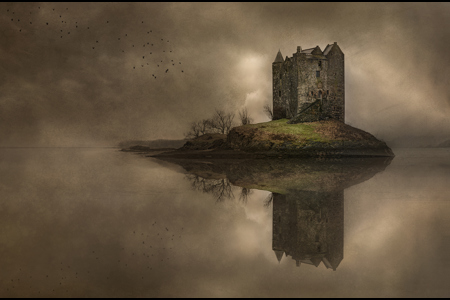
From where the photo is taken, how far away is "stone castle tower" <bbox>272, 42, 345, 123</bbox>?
137 feet

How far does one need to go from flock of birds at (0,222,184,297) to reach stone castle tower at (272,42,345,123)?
1480 inches

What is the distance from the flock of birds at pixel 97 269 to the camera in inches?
166

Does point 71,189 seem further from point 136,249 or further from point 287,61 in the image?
point 287,61

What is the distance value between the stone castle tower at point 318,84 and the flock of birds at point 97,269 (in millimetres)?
37584

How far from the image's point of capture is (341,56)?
43.1 m

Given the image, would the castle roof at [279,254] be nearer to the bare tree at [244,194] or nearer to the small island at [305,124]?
the bare tree at [244,194]

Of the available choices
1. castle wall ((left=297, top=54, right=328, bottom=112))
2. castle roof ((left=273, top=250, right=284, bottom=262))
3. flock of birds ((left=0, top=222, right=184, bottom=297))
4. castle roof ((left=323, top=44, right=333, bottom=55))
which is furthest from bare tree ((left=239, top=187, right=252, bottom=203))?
castle roof ((left=323, top=44, right=333, bottom=55))

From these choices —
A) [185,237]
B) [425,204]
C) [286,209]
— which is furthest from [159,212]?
[425,204]

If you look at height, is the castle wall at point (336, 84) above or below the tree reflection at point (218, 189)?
above

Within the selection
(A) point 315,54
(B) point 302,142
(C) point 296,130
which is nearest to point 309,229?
(B) point 302,142

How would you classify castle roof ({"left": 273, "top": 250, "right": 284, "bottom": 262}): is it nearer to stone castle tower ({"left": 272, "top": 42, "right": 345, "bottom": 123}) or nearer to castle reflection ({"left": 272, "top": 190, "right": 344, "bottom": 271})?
castle reflection ({"left": 272, "top": 190, "right": 344, "bottom": 271})

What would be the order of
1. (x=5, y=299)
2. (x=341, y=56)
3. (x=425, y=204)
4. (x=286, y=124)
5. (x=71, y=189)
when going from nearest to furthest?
(x=5, y=299) → (x=425, y=204) → (x=71, y=189) → (x=286, y=124) → (x=341, y=56)

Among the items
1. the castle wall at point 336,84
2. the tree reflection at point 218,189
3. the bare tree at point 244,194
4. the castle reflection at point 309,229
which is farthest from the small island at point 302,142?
the castle reflection at point 309,229

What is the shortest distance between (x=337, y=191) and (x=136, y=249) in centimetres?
732
